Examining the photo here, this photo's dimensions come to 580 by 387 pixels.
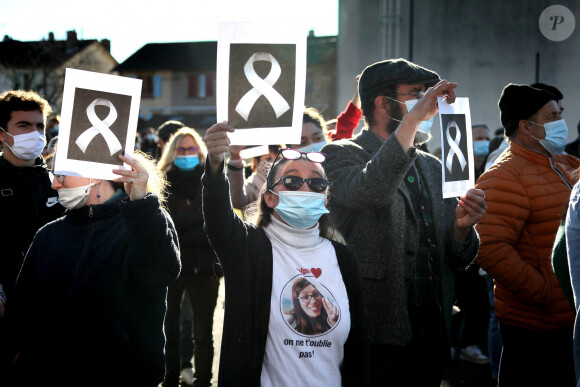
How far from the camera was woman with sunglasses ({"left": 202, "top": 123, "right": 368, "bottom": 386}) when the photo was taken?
105 inches

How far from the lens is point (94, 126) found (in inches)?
111

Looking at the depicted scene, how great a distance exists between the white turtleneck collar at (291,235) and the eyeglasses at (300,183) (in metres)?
0.17

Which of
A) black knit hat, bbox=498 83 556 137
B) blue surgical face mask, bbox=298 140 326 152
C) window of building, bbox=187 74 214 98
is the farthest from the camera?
window of building, bbox=187 74 214 98

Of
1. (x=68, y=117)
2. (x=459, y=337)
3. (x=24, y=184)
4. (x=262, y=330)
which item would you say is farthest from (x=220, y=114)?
(x=459, y=337)

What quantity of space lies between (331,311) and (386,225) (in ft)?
1.95

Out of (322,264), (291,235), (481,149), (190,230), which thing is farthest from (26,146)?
(481,149)

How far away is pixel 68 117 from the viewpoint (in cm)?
282

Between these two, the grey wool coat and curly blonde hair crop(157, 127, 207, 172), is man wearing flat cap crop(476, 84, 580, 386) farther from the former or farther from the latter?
curly blonde hair crop(157, 127, 207, 172)

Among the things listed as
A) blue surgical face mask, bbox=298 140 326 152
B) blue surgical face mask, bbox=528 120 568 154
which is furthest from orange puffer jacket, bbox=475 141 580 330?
blue surgical face mask, bbox=298 140 326 152

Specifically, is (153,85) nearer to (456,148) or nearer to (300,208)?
(456,148)

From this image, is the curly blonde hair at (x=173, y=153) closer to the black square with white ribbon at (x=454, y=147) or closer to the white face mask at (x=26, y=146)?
the white face mask at (x=26, y=146)

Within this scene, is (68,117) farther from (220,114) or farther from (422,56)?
(422,56)

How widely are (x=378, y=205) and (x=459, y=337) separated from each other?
4.52 m

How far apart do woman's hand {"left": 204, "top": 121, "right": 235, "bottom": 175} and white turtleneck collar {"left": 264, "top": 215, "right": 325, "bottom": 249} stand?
0.46 meters
